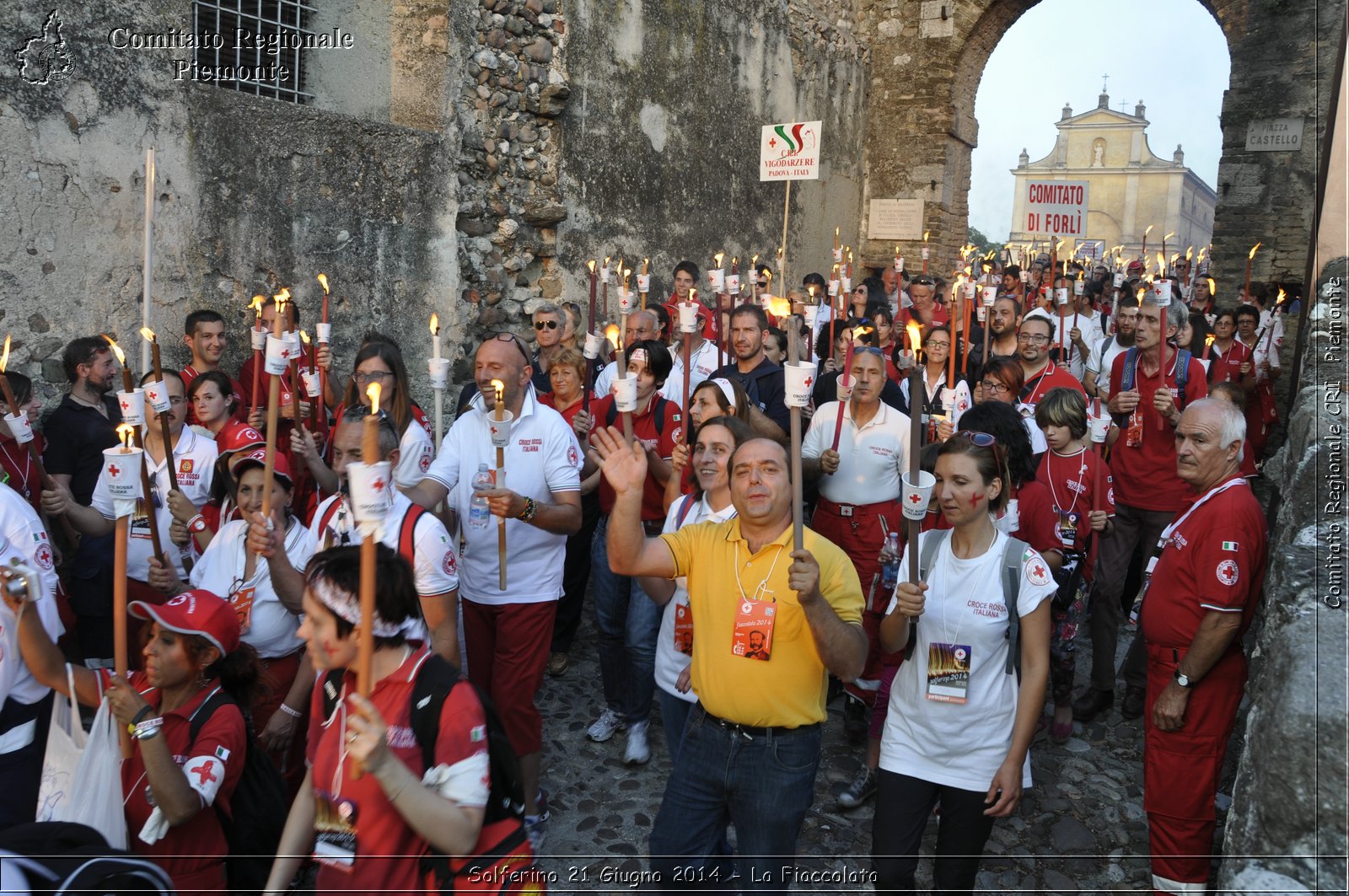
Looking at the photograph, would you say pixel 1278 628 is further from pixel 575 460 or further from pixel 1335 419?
pixel 575 460

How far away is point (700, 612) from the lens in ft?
10.7

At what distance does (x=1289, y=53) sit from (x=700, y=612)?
13.5 meters

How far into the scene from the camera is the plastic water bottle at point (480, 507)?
4.29 metres

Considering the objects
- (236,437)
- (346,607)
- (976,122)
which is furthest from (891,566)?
(976,122)

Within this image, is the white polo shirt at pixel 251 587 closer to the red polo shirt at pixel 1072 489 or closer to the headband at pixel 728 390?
the headband at pixel 728 390

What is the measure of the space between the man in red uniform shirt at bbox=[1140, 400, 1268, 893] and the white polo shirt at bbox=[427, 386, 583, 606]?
243cm

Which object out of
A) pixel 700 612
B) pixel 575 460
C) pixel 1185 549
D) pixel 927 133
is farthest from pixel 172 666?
pixel 927 133

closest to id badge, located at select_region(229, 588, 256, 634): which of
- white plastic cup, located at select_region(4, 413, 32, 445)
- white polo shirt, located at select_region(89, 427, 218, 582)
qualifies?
white polo shirt, located at select_region(89, 427, 218, 582)

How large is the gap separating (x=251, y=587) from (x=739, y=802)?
2.09 meters

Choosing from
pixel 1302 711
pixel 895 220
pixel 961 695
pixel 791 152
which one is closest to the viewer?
pixel 1302 711

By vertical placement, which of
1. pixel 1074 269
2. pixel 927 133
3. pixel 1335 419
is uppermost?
pixel 927 133

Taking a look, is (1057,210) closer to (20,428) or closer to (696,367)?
(696,367)

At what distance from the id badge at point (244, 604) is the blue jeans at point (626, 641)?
1675mm

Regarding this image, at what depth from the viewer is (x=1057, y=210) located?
12484mm
